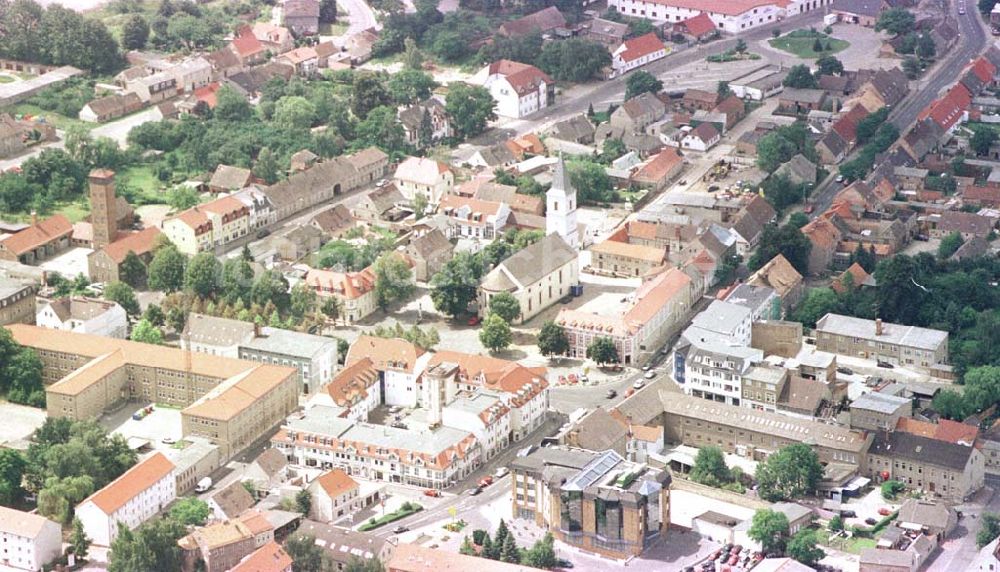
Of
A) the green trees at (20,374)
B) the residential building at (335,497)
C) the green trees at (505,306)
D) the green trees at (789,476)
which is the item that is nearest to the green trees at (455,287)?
the green trees at (505,306)

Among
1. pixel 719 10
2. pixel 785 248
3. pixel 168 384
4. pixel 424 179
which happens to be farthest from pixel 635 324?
pixel 719 10

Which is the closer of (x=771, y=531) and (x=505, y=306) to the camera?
(x=771, y=531)

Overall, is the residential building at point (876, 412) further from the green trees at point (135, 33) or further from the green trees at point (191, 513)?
the green trees at point (135, 33)

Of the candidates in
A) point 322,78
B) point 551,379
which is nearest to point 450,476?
point 551,379

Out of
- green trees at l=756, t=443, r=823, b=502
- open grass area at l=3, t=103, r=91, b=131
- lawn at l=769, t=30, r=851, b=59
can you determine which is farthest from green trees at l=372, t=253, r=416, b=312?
lawn at l=769, t=30, r=851, b=59

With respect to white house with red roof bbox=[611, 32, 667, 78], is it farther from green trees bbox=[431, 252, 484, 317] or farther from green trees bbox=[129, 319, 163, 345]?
green trees bbox=[129, 319, 163, 345]

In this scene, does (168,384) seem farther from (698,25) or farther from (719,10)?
(719,10)
